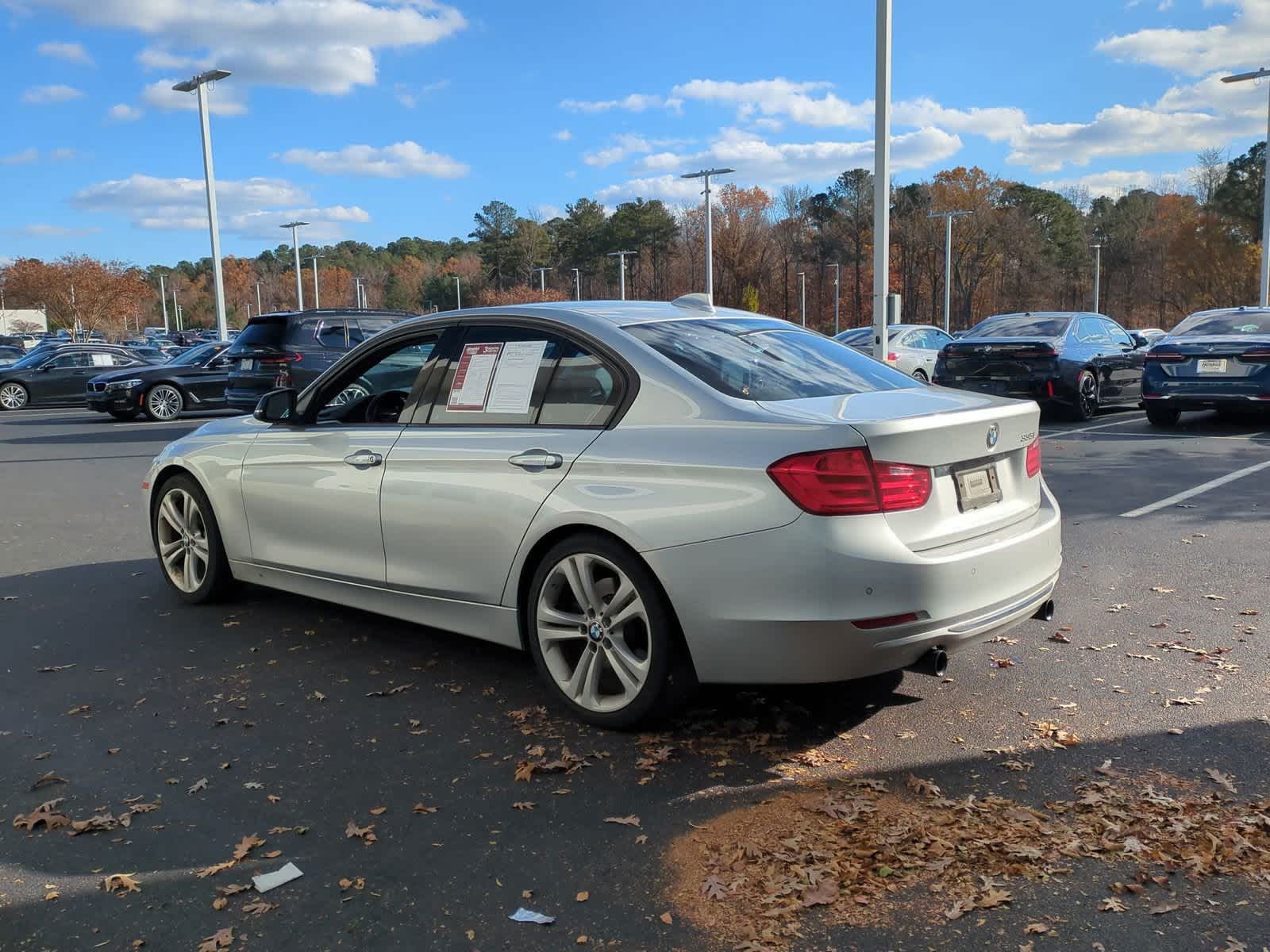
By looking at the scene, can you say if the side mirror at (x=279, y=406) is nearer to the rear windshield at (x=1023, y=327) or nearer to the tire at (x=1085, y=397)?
the rear windshield at (x=1023, y=327)

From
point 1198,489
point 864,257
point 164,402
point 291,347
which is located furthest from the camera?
point 864,257

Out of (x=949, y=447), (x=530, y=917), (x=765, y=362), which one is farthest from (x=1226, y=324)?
(x=530, y=917)

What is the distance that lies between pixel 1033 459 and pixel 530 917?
2.72 metres

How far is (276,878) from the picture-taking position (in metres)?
3.03

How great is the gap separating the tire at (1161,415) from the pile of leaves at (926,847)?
11.7 metres

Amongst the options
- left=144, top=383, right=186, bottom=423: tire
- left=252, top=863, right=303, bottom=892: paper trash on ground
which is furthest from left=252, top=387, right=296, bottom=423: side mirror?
left=144, top=383, right=186, bottom=423: tire

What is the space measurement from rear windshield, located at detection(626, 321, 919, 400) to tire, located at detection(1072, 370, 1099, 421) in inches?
446

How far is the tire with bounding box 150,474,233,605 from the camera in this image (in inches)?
230

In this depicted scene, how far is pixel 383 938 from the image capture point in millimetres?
2715

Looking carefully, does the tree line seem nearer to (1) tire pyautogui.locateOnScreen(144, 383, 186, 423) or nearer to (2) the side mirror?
(1) tire pyautogui.locateOnScreen(144, 383, 186, 423)

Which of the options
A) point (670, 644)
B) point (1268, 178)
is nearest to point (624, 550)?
point (670, 644)

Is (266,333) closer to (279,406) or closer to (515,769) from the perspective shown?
(279,406)

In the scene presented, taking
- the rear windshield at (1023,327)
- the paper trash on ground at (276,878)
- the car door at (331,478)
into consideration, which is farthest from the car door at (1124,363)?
the paper trash on ground at (276,878)

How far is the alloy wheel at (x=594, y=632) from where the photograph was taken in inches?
154
